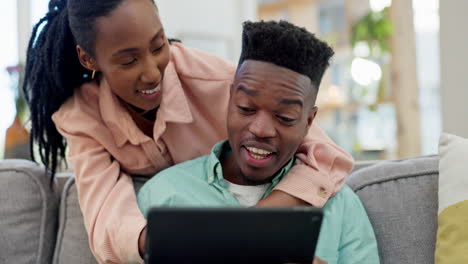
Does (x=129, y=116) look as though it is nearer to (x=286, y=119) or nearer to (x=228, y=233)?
(x=286, y=119)

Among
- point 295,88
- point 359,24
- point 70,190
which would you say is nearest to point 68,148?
point 70,190

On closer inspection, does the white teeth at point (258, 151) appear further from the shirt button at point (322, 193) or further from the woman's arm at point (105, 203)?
the woman's arm at point (105, 203)

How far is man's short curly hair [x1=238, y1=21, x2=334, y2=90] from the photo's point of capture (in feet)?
4.04

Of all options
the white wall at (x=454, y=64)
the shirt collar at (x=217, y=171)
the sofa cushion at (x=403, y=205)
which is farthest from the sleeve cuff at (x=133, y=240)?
the white wall at (x=454, y=64)

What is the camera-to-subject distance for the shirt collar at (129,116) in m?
1.40

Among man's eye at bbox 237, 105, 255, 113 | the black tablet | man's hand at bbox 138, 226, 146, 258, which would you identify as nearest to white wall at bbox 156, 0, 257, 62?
man's eye at bbox 237, 105, 255, 113

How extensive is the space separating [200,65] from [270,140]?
0.41 m

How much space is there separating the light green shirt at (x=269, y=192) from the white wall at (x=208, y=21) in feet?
7.01

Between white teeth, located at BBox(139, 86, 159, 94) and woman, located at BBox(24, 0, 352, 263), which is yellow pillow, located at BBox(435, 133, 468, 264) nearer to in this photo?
woman, located at BBox(24, 0, 352, 263)

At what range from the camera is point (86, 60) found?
53.9 inches

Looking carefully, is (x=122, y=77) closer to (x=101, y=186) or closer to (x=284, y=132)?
(x=101, y=186)

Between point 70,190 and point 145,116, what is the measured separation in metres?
0.28

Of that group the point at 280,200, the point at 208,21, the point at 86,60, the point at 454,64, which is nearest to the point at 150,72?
the point at 86,60

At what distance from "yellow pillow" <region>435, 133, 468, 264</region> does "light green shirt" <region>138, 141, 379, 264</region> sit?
5.9 inches
